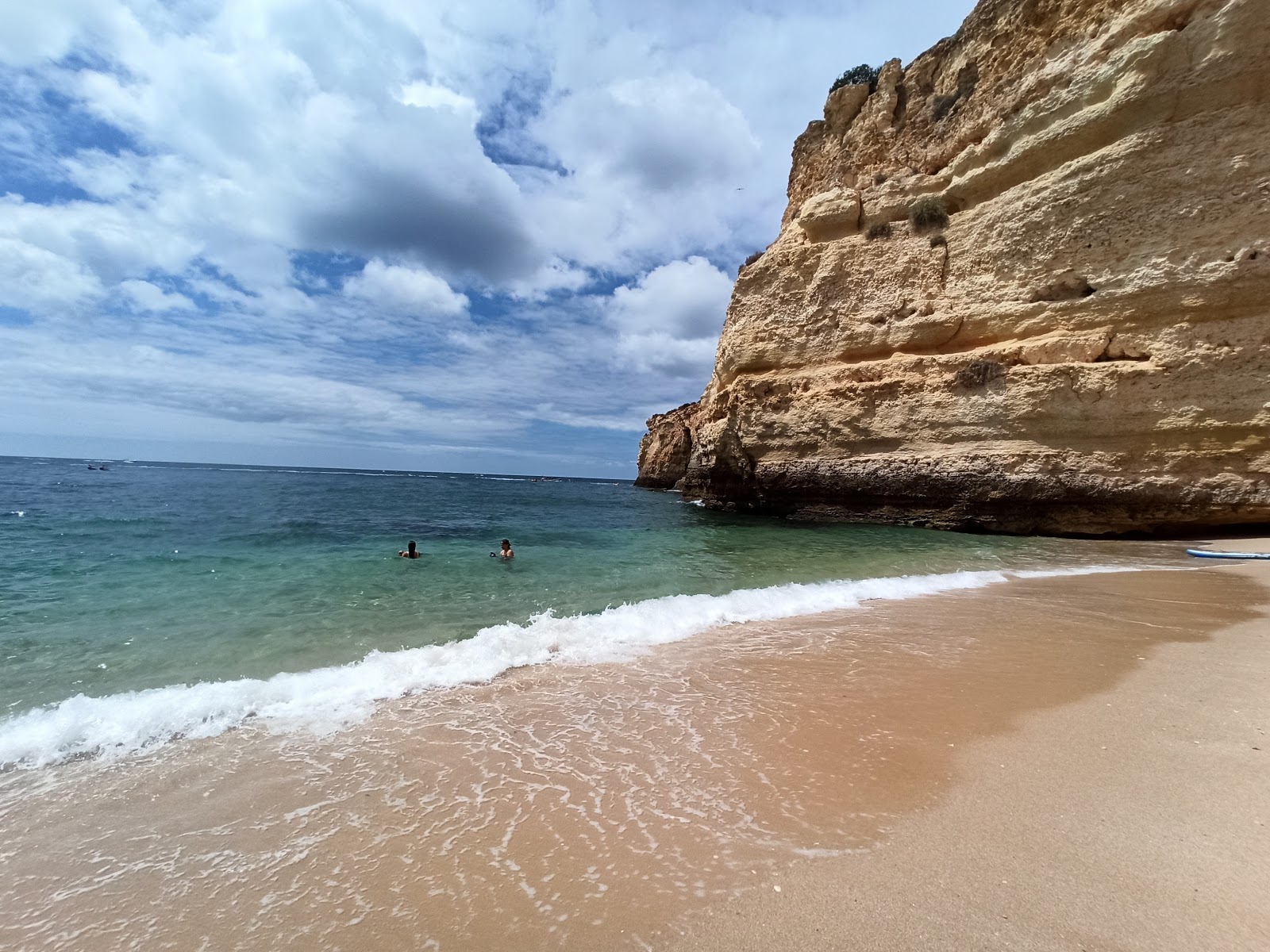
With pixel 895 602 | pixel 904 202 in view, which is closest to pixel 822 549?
pixel 895 602

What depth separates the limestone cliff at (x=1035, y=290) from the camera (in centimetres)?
1335

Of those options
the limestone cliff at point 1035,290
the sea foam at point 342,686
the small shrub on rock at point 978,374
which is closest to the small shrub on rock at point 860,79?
the limestone cliff at point 1035,290

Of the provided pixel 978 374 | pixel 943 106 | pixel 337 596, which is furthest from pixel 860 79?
pixel 337 596

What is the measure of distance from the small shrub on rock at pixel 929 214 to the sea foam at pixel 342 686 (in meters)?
17.1

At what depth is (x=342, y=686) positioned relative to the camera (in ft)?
15.7

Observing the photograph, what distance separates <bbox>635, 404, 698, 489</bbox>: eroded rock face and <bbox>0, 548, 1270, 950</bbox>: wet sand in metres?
51.4

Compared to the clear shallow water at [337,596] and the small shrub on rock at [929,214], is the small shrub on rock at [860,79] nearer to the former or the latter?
the small shrub on rock at [929,214]

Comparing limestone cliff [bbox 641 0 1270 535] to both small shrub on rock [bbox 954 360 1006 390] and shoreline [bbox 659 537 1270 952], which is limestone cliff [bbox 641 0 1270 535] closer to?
small shrub on rock [bbox 954 360 1006 390]

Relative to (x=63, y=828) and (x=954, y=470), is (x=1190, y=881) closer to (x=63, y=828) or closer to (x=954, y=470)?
(x=63, y=828)

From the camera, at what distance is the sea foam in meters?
3.88

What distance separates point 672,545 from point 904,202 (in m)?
16.0

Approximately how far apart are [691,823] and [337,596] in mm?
7656

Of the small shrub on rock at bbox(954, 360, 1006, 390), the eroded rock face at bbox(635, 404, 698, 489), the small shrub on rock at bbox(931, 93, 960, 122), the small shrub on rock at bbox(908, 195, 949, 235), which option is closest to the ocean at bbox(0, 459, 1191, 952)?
the small shrub on rock at bbox(954, 360, 1006, 390)

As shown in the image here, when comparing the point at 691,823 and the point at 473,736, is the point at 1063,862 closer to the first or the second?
the point at 691,823
